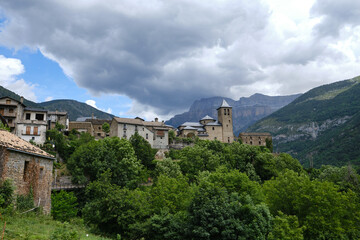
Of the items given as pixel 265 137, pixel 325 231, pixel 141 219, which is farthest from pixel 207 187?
pixel 265 137

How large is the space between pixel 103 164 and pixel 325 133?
15083 cm

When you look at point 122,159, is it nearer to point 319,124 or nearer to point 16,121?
point 16,121

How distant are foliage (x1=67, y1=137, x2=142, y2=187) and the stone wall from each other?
21.8 meters

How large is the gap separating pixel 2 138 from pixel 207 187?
51.8ft

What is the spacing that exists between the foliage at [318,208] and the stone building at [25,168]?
22612 mm

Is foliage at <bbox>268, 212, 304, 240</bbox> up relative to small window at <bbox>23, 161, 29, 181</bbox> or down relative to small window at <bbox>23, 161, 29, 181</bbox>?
down

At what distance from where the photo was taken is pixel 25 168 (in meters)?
17.8

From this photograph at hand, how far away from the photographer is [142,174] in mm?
46438

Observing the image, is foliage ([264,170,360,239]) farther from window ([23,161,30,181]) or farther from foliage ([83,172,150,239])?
window ([23,161,30,181])

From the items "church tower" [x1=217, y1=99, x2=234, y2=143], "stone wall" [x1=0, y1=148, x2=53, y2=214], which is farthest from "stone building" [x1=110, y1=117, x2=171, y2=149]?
"stone wall" [x1=0, y1=148, x2=53, y2=214]

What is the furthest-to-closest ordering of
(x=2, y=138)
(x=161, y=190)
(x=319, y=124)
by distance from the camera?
(x=319, y=124), (x=161, y=190), (x=2, y=138)

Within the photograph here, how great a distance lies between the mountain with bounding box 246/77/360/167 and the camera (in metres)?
113

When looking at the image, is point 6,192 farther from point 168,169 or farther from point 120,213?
point 168,169

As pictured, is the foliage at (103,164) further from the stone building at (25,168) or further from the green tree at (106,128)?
the green tree at (106,128)
